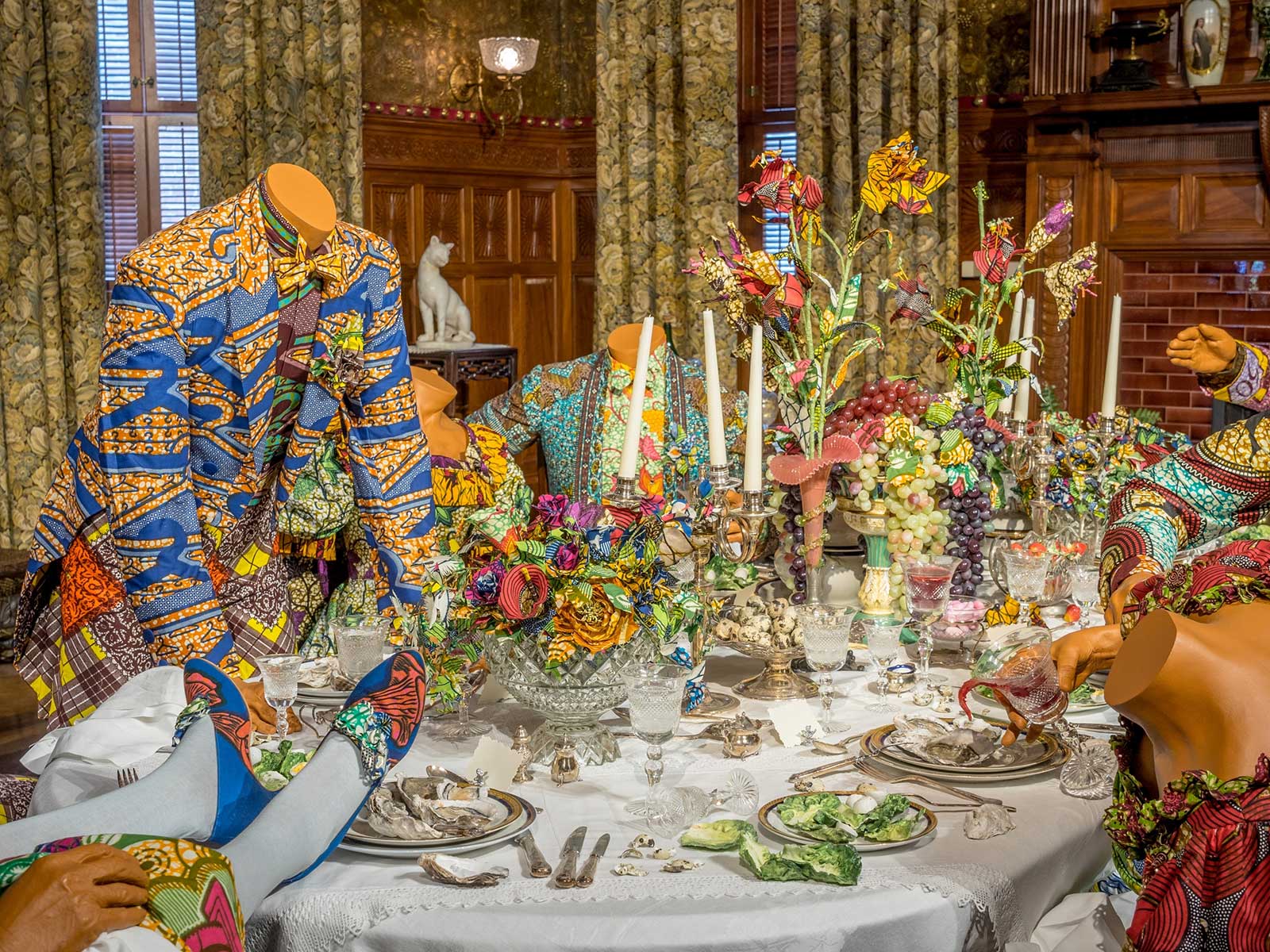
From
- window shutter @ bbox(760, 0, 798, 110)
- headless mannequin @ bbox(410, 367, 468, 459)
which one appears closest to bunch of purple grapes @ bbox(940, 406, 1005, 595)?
headless mannequin @ bbox(410, 367, 468, 459)

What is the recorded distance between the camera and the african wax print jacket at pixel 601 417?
3.08 metres

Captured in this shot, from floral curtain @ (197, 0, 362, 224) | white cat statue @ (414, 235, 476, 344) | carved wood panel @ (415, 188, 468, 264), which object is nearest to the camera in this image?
floral curtain @ (197, 0, 362, 224)

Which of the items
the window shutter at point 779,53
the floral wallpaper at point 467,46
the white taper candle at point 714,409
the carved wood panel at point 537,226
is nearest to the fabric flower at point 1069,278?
the white taper candle at point 714,409

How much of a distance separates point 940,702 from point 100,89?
564 cm

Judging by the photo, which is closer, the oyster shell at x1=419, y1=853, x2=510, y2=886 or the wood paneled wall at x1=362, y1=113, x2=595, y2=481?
the oyster shell at x1=419, y1=853, x2=510, y2=886

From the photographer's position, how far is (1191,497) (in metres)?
2.05

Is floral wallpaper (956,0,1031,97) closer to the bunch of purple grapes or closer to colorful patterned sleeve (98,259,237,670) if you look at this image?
the bunch of purple grapes

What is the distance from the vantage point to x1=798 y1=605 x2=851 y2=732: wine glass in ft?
6.06

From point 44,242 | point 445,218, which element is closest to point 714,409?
point 44,242

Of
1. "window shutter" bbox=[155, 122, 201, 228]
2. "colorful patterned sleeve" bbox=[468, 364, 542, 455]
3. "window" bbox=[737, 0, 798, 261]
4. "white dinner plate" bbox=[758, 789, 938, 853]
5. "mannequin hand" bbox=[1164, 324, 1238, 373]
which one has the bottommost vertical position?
"white dinner plate" bbox=[758, 789, 938, 853]

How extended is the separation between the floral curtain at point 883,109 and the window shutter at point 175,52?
9.02 feet

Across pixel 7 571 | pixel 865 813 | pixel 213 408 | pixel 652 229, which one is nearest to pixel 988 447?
pixel 865 813

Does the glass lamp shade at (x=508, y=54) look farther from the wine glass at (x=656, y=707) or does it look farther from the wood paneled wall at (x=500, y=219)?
the wine glass at (x=656, y=707)

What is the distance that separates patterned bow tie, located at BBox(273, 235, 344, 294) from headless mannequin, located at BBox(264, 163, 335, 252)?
0.02 m
